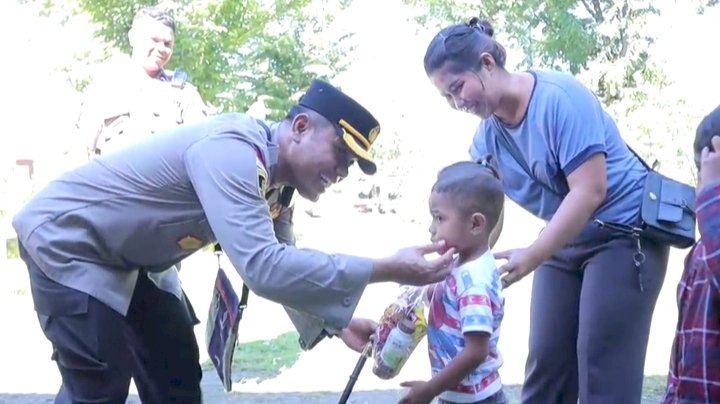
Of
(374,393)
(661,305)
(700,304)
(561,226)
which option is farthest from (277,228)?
(661,305)

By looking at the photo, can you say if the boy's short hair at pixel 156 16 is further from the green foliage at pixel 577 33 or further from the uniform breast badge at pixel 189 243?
the green foliage at pixel 577 33

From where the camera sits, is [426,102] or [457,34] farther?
[426,102]

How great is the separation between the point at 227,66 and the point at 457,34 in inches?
517

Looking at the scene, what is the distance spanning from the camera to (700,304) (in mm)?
2557

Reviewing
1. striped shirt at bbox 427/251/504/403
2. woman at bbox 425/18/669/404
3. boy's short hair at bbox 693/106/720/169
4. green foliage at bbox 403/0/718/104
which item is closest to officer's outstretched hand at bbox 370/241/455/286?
striped shirt at bbox 427/251/504/403

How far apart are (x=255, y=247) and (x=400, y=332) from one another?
574mm

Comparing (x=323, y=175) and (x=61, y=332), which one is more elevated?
(x=323, y=175)

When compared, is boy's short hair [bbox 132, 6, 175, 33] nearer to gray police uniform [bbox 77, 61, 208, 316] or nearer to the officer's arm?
gray police uniform [bbox 77, 61, 208, 316]

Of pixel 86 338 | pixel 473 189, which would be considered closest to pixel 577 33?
pixel 473 189

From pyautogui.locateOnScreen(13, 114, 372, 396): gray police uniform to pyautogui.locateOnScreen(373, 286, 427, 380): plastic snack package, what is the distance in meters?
0.18

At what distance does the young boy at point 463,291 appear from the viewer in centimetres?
305

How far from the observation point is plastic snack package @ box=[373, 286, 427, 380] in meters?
3.17

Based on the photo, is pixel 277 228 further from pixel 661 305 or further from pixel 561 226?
pixel 661 305

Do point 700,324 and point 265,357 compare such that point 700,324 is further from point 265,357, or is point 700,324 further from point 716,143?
point 265,357
